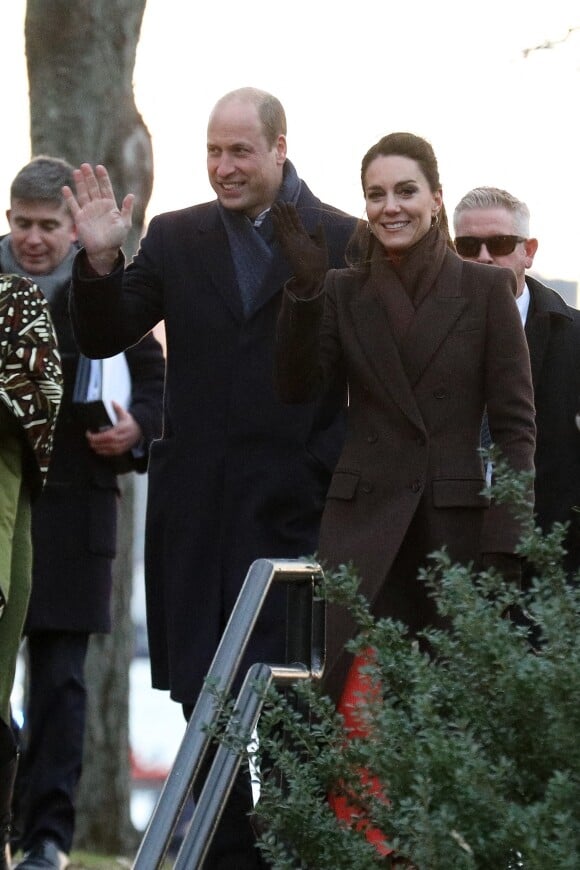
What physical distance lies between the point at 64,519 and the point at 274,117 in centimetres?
161

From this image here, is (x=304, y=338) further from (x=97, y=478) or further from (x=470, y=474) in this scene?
(x=97, y=478)

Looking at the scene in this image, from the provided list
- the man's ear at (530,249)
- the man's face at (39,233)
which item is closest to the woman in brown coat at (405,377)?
the man's ear at (530,249)

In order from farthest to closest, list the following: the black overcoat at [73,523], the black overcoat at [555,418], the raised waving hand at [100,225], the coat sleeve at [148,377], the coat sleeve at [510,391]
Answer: the coat sleeve at [148,377], the black overcoat at [73,523], the black overcoat at [555,418], the raised waving hand at [100,225], the coat sleeve at [510,391]

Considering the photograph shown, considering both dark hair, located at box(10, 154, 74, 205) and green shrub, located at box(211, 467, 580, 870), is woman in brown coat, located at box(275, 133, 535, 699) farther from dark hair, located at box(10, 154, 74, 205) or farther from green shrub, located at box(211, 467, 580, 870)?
green shrub, located at box(211, 467, 580, 870)

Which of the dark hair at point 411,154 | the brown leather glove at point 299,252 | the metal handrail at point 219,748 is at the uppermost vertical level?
the dark hair at point 411,154

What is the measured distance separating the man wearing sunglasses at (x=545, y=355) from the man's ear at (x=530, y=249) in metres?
0.02

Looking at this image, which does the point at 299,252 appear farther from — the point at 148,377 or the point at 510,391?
the point at 148,377

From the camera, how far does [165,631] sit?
18.5 feet

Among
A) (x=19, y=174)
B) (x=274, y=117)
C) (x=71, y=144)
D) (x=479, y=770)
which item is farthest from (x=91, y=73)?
(x=479, y=770)

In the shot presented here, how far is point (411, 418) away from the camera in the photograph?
189 inches

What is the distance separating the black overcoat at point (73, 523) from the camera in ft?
20.6

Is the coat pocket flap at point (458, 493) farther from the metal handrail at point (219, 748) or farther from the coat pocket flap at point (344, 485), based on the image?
the metal handrail at point (219, 748)

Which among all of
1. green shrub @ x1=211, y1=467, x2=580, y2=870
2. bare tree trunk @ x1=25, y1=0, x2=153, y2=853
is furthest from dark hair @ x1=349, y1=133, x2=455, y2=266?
bare tree trunk @ x1=25, y1=0, x2=153, y2=853

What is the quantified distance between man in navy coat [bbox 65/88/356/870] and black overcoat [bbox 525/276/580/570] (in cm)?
62
